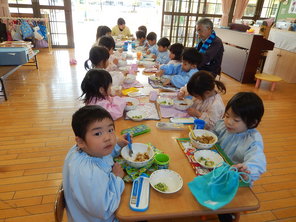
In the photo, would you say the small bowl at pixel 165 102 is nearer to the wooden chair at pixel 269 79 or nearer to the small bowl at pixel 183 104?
the small bowl at pixel 183 104

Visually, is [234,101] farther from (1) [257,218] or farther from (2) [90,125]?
(1) [257,218]

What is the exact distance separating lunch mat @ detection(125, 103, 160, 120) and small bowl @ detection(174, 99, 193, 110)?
0.66ft

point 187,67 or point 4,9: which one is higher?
point 4,9

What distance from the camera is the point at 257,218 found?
174 centimetres

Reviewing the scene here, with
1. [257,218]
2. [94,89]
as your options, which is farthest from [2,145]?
[257,218]

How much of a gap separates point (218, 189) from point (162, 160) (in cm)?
34

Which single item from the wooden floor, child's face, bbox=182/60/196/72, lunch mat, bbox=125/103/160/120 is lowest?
the wooden floor

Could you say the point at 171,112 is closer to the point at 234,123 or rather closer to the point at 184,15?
the point at 234,123

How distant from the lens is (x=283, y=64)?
5.23 meters

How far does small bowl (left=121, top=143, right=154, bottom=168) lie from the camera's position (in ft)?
3.59

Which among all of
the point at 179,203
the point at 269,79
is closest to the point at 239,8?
the point at 269,79

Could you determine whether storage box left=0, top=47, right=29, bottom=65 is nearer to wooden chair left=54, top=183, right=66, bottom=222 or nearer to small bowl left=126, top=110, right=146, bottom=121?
small bowl left=126, top=110, right=146, bottom=121

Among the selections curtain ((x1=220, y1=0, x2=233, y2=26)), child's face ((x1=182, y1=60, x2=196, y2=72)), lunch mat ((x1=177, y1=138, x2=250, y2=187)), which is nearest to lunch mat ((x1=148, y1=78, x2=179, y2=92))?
child's face ((x1=182, y1=60, x2=196, y2=72))

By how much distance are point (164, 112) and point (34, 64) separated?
16.3 feet
